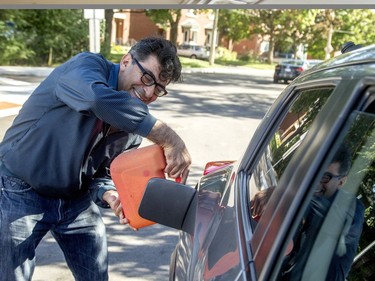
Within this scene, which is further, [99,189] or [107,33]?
[107,33]

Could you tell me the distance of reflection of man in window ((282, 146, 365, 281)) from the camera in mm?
1426

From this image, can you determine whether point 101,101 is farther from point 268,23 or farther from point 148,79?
point 268,23

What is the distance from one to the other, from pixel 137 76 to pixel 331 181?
1.27m

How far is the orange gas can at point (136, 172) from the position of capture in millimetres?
2250

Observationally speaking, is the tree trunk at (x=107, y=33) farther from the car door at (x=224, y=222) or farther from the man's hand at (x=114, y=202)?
the car door at (x=224, y=222)

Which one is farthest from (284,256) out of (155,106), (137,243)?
(155,106)

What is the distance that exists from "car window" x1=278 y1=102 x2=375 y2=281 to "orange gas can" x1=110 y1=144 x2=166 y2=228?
91 cm

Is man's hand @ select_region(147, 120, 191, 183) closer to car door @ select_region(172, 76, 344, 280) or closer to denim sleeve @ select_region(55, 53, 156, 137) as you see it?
denim sleeve @ select_region(55, 53, 156, 137)

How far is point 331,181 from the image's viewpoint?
4.74ft

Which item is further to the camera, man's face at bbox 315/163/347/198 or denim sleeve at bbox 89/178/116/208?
denim sleeve at bbox 89/178/116/208

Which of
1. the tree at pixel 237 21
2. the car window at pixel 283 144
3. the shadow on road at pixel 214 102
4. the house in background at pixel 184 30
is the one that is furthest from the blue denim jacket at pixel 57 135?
the house in background at pixel 184 30

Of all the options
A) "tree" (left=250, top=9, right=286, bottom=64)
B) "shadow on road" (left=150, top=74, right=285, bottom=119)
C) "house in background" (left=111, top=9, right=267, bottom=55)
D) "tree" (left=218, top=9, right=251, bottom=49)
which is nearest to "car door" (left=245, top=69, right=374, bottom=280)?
"shadow on road" (left=150, top=74, right=285, bottom=119)

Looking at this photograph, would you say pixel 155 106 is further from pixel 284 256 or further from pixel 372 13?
pixel 372 13

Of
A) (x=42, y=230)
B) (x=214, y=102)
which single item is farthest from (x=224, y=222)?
(x=214, y=102)
